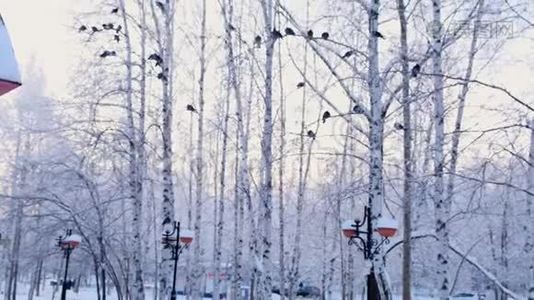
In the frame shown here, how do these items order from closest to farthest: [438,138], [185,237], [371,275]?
1. [371,275]
2. [438,138]
3. [185,237]

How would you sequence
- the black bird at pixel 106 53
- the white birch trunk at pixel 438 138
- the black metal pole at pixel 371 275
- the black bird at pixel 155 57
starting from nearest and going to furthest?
the black metal pole at pixel 371 275
the white birch trunk at pixel 438 138
the black bird at pixel 155 57
the black bird at pixel 106 53

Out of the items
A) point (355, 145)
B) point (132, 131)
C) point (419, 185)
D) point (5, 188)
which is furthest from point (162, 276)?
point (5, 188)

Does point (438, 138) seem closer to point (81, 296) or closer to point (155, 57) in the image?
point (155, 57)

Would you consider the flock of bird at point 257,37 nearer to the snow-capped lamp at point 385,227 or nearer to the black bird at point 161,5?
the black bird at point 161,5

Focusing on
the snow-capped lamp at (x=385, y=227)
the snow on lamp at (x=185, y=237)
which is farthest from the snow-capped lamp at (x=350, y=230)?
the snow on lamp at (x=185, y=237)

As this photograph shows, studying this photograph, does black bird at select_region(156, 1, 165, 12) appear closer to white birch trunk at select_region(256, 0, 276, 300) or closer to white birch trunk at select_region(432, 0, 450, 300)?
white birch trunk at select_region(256, 0, 276, 300)

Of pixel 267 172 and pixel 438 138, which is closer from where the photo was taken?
pixel 438 138

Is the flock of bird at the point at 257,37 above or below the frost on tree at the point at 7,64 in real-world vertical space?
above

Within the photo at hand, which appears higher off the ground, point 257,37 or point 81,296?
point 257,37

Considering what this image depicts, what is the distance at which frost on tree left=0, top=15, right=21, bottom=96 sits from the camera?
2197 mm

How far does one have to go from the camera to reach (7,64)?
7.27ft

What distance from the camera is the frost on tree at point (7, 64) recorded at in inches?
86.5

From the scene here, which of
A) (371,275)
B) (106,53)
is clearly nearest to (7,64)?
(371,275)

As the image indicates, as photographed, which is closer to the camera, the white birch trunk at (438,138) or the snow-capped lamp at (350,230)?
the white birch trunk at (438,138)
